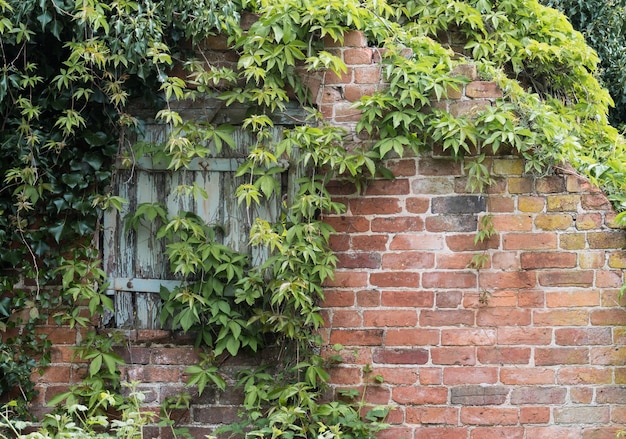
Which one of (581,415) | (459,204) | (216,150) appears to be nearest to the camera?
(581,415)

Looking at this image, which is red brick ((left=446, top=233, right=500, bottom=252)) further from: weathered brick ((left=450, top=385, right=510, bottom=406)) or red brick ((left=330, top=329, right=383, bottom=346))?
weathered brick ((left=450, top=385, right=510, bottom=406))

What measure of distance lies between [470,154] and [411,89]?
0.55m

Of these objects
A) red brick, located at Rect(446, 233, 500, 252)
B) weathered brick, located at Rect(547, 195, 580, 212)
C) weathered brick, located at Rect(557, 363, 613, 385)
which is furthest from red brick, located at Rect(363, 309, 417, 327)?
A: weathered brick, located at Rect(547, 195, 580, 212)

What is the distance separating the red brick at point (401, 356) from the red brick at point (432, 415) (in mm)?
282

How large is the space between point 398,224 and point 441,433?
1268 mm

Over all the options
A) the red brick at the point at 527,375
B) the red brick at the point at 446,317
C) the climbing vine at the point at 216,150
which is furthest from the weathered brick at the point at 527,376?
the climbing vine at the point at 216,150

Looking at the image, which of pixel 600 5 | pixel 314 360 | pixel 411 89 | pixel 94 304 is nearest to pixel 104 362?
pixel 94 304

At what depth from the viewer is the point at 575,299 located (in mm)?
3889

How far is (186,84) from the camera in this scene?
13.7 feet

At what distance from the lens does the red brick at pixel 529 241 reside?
154 inches

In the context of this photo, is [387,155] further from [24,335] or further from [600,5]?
[600,5]

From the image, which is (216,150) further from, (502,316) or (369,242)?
(502,316)

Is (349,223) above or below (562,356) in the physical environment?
above

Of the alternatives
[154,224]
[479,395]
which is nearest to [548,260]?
[479,395]
